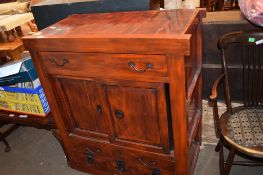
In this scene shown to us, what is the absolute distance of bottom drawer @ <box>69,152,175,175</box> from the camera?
141cm

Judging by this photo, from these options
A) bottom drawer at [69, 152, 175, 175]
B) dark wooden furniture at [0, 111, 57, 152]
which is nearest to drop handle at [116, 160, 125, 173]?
bottom drawer at [69, 152, 175, 175]

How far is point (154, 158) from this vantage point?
4.35ft

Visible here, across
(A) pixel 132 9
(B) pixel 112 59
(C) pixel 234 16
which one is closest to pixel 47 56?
(B) pixel 112 59

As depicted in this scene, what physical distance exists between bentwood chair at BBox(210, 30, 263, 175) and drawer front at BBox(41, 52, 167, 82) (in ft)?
1.27

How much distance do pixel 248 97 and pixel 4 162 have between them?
1844 millimetres

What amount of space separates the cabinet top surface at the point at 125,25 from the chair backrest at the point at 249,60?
29 cm

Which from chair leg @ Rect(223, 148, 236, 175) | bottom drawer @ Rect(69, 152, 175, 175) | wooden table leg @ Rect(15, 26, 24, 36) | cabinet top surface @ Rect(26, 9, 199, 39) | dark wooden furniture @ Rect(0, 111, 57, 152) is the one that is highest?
cabinet top surface @ Rect(26, 9, 199, 39)

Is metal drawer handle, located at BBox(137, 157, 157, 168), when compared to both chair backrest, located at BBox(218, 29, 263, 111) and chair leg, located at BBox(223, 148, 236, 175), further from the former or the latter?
chair backrest, located at BBox(218, 29, 263, 111)

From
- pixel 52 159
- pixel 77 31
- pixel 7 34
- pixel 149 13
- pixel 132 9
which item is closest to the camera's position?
pixel 77 31

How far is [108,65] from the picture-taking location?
1133mm

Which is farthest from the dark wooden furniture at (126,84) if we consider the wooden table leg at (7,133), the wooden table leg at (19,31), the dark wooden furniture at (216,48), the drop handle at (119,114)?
the wooden table leg at (19,31)

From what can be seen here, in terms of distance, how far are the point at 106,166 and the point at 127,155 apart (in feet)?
0.74

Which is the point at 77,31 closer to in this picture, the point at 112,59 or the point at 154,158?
the point at 112,59

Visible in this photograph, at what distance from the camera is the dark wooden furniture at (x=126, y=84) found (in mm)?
1032
